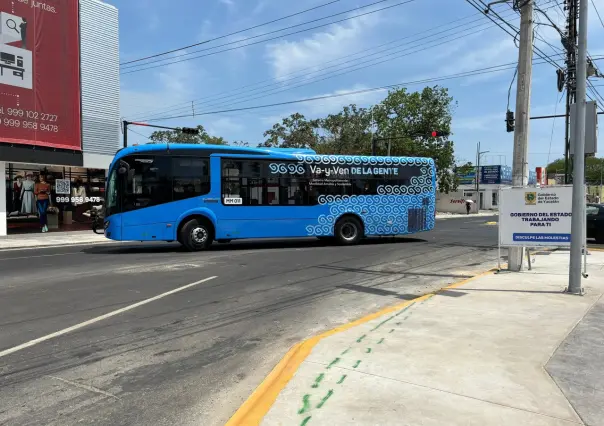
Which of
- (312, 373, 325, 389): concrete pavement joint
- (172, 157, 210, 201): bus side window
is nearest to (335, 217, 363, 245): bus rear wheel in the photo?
(172, 157, 210, 201): bus side window

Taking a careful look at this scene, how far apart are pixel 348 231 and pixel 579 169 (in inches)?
362

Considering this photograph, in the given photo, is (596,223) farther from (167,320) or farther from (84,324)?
(84,324)

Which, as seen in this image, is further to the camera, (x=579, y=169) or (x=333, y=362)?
(x=579, y=169)

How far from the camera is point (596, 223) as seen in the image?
17.2m

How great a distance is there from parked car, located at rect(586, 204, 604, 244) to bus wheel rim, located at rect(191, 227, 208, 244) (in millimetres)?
13709

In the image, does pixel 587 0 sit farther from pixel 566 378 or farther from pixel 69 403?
pixel 69 403

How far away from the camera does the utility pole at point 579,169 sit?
7.76 metres

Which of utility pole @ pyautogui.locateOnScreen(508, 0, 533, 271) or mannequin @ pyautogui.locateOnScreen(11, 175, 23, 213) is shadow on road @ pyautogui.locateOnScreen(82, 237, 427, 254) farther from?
mannequin @ pyautogui.locateOnScreen(11, 175, 23, 213)

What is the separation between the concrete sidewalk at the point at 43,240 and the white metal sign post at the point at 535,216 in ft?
49.2

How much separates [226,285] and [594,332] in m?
6.01

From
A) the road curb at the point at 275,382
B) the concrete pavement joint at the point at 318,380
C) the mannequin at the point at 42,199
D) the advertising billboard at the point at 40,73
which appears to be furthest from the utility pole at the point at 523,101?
the mannequin at the point at 42,199

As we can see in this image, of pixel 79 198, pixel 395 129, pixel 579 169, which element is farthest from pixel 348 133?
pixel 579 169

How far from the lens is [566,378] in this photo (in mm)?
4156

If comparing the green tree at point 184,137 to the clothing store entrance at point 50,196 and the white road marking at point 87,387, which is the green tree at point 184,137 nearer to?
the clothing store entrance at point 50,196
